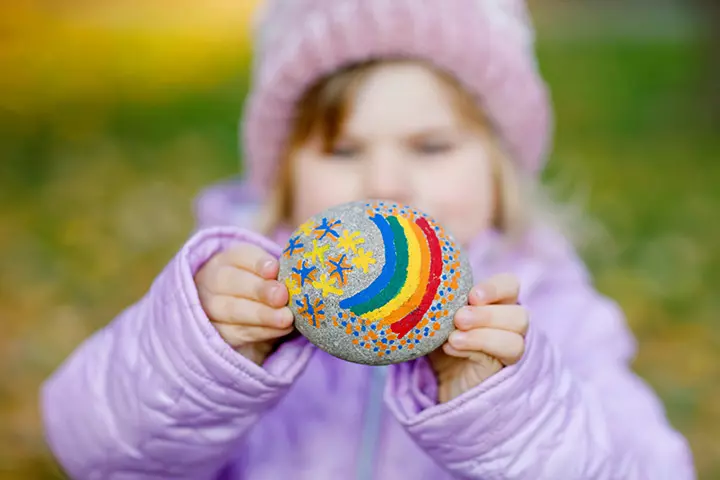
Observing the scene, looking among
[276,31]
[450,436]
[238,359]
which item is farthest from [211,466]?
[276,31]

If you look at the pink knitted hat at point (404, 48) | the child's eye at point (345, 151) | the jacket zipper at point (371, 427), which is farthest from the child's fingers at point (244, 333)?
the pink knitted hat at point (404, 48)

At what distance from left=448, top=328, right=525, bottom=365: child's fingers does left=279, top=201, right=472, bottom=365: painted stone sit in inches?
0.8

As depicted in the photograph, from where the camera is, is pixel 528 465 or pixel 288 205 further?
pixel 288 205

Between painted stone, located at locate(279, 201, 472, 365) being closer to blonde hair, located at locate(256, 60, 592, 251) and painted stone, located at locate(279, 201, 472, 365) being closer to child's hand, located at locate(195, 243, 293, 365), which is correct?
child's hand, located at locate(195, 243, 293, 365)

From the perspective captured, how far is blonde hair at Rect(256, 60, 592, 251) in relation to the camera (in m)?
1.49

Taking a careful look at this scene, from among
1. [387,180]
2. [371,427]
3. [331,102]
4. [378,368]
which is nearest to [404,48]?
[331,102]

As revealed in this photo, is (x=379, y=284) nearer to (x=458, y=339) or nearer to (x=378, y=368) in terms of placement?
(x=458, y=339)

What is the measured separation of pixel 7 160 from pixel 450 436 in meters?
Result: 3.58

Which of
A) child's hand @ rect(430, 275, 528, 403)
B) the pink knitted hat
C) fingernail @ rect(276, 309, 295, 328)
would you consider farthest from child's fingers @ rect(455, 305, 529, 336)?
the pink knitted hat

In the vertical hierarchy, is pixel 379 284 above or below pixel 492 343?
above

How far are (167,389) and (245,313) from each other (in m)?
0.18

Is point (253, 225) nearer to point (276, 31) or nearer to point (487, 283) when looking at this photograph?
point (276, 31)

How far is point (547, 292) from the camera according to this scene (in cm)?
157

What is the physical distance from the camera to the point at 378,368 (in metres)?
1.38
